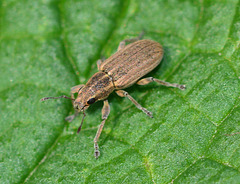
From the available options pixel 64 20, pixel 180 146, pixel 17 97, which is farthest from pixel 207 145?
pixel 64 20

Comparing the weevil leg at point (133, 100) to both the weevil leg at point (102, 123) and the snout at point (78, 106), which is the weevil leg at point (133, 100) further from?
the snout at point (78, 106)

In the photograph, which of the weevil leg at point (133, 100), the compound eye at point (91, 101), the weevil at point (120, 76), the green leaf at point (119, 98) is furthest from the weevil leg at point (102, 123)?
the weevil leg at point (133, 100)

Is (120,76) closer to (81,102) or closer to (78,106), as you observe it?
(81,102)

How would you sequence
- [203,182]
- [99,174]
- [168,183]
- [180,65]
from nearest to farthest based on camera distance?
[203,182] → [168,183] → [99,174] → [180,65]

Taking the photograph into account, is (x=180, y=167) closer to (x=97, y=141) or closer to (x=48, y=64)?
(x=97, y=141)

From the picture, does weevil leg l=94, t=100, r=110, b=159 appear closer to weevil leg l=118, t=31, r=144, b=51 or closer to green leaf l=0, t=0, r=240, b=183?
green leaf l=0, t=0, r=240, b=183

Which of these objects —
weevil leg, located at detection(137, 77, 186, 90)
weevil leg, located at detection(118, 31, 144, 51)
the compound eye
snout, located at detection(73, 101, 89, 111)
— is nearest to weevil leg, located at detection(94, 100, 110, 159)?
the compound eye

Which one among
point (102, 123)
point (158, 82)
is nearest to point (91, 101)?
point (102, 123)
